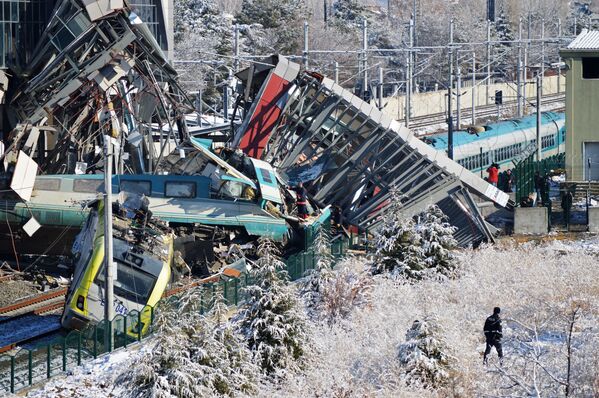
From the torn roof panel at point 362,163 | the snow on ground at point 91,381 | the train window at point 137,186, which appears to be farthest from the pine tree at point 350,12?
the snow on ground at point 91,381

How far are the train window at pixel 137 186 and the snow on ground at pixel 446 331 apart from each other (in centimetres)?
702

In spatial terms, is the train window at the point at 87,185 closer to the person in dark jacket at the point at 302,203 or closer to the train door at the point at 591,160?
the person in dark jacket at the point at 302,203

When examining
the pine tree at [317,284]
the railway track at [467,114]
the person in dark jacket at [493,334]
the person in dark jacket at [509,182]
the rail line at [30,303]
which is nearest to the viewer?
the person in dark jacket at [493,334]

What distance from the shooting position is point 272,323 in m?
25.3

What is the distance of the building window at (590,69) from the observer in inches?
1964

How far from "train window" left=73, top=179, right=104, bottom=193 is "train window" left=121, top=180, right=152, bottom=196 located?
28.9 inches

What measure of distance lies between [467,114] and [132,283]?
66706 mm

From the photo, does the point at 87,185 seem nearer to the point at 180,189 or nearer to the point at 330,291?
the point at 180,189

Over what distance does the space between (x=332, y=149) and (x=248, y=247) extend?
5313 mm

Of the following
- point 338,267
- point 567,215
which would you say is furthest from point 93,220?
point 567,215

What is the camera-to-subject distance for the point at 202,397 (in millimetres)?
21953

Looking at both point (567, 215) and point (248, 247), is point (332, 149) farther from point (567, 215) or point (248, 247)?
point (567, 215)

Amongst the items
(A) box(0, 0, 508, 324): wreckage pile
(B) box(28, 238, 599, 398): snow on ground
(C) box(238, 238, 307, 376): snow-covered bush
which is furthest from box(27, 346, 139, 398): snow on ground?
(A) box(0, 0, 508, 324): wreckage pile

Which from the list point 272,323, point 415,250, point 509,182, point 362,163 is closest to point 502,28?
point 509,182
